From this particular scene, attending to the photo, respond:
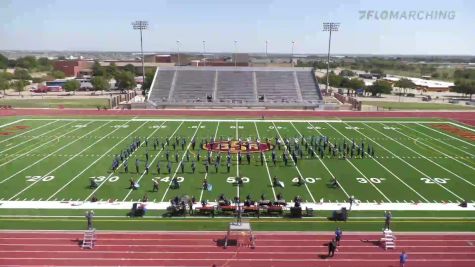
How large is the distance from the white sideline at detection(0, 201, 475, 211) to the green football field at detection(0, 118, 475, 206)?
0.50 metres

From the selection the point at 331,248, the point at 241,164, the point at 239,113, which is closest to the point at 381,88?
the point at 239,113

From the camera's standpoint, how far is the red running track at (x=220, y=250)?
39.9 ft

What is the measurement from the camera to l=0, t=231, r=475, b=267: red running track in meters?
12.2

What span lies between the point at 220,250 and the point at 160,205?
Answer: 4.63 meters

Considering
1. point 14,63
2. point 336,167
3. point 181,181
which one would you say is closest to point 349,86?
point 336,167

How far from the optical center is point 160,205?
1661cm

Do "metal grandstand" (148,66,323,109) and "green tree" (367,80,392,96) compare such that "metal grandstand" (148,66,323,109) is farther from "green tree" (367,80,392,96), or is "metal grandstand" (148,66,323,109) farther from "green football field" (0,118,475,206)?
"green football field" (0,118,475,206)

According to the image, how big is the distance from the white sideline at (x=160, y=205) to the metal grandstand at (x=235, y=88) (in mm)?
32197

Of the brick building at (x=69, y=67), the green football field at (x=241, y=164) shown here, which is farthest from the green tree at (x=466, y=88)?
the brick building at (x=69, y=67)

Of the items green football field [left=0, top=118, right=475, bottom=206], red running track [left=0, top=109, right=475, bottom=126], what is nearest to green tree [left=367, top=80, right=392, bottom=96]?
red running track [left=0, top=109, right=475, bottom=126]

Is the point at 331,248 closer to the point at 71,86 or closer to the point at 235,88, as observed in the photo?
the point at 235,88

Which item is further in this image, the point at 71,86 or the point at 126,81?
the point at 71,86

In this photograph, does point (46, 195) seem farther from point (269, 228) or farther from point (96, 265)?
point (269, 228)

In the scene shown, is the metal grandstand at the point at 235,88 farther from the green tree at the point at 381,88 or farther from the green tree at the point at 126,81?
the green tree at the point at 381,88
